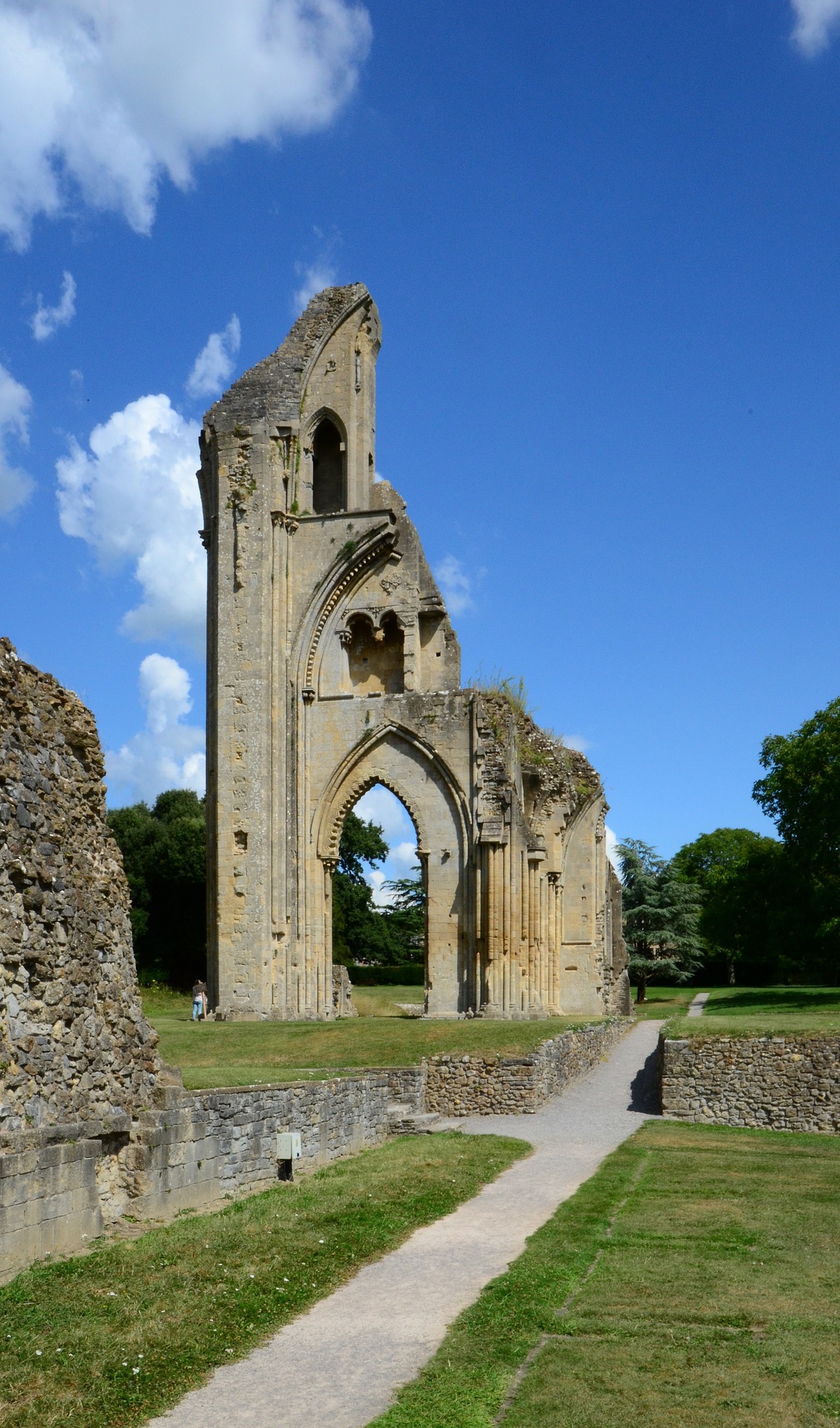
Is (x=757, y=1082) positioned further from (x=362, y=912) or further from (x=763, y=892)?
(x=362, y=912)

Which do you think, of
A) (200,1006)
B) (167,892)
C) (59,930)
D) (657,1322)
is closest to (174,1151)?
(59,930)

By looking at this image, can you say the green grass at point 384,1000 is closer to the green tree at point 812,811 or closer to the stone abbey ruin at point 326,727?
the stone abbey ruin at point 326,727

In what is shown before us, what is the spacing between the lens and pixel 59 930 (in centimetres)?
964

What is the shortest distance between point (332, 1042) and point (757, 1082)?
832 cm

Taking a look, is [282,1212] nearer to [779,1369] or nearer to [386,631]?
[779,1369]

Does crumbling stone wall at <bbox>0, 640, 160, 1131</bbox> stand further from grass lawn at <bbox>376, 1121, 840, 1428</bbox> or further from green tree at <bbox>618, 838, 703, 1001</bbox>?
green tree at <bbox>618, 838, 703, 1001</bbox>

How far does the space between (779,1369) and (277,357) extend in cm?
2931

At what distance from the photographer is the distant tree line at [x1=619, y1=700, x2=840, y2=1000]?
34.5m

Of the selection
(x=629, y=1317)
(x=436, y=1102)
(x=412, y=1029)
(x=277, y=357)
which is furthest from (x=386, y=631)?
(x=629, y=1317)

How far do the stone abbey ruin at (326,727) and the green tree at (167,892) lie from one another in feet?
62.9

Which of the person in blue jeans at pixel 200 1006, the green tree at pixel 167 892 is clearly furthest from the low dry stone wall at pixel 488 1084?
the green tree at pixel 167 892

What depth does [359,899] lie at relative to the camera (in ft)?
192

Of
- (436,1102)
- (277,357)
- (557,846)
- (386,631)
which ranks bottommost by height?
(436,1102)

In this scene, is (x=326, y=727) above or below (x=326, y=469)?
below
